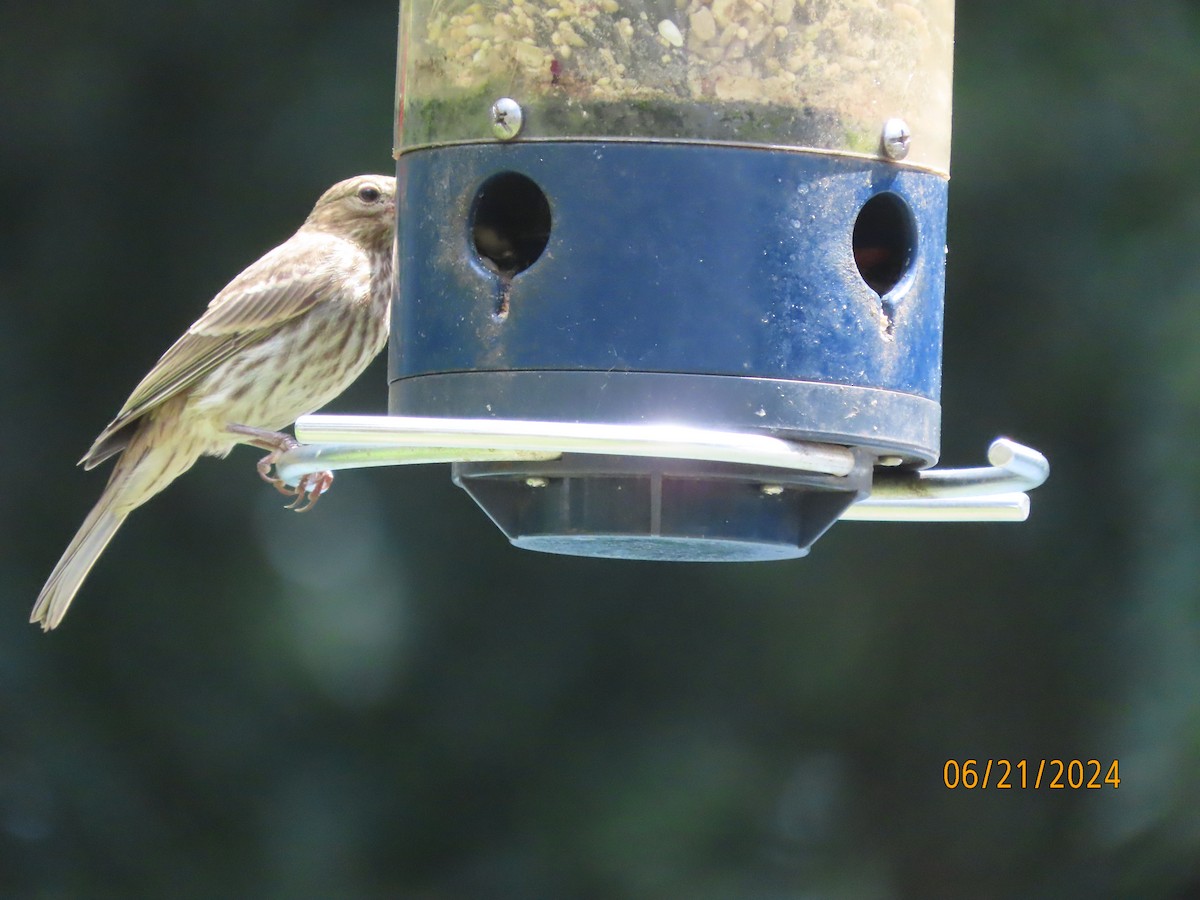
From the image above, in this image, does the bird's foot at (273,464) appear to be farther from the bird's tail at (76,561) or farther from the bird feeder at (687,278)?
the bird feeder at (687,278)

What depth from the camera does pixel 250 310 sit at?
17.1 feet

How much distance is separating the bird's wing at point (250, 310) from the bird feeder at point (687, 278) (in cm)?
130

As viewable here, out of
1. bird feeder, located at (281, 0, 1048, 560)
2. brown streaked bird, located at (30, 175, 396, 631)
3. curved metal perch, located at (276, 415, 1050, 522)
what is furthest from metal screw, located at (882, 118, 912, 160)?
brown streaked bird, located at (30, 175, 396, 631)

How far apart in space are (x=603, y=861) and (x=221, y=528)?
155 centimetres

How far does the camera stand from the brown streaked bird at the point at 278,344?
5.10m

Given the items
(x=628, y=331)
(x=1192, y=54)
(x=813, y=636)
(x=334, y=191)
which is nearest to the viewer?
(x=628, y=331)

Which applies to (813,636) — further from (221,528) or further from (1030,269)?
(221,528)

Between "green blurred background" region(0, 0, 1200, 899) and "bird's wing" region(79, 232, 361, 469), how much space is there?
4.76 ft

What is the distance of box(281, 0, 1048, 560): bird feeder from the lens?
3.59 meters

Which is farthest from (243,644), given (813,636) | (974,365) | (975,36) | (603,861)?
(975,36)

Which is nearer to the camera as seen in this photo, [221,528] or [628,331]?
[628,331]

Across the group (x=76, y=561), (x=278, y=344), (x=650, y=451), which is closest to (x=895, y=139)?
(x=650, y=451)

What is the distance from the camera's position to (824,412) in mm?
3635

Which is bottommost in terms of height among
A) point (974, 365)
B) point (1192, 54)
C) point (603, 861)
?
point (603, 861)
